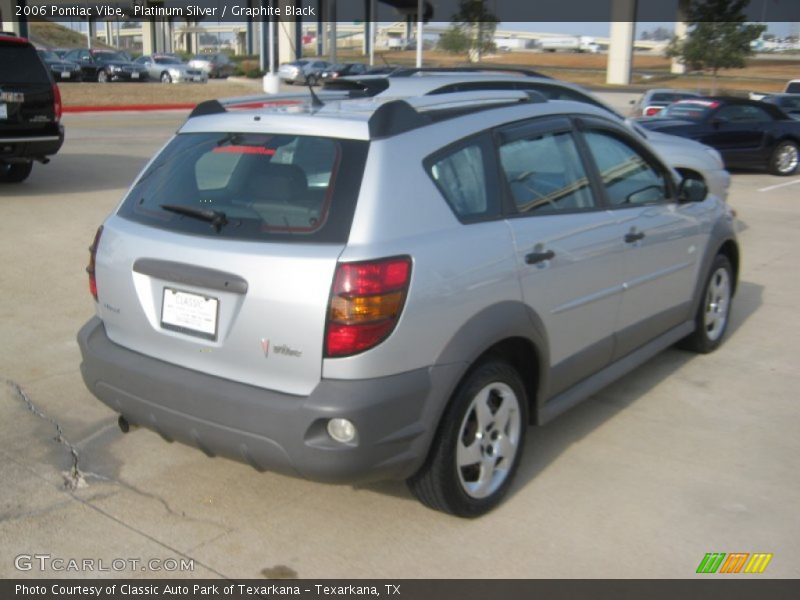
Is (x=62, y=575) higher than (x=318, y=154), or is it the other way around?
(x=318, y=154)

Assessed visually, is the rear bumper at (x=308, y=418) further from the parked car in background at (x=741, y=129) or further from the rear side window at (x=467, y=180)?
the parked car in background at (x=741, y=129)

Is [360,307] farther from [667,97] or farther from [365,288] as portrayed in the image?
[667,97]

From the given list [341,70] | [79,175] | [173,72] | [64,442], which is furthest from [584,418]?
[173,72]

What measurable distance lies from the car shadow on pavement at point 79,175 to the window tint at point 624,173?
348 inches

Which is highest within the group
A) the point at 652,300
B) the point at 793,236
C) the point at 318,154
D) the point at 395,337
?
the point at 318,154

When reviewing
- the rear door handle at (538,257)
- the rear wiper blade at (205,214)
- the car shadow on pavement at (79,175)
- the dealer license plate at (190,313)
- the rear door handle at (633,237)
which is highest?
the rear wiper blade at (205,214)

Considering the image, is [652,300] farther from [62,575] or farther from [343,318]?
[62,575]

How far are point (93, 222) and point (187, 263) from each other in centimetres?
685

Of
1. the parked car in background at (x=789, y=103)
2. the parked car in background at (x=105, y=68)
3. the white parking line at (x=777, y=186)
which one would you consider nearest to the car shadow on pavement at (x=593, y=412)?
the white parking line at (x=777, y=186)

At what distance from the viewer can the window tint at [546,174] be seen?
3.97 m

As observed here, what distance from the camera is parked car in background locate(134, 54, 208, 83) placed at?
44.2 meters

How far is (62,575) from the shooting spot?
334 centimetres

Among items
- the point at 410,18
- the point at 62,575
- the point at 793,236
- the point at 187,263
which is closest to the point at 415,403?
the point at 187,263

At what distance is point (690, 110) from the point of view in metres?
16.7
